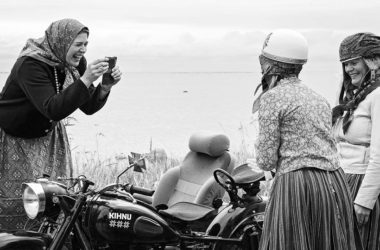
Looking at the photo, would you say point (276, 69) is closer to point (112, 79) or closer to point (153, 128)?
point (112, 79)

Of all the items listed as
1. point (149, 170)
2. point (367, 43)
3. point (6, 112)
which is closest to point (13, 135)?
point (6, 112)

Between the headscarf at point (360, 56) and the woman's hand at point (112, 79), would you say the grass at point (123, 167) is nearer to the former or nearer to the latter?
the woman's hand at point (112, 79)

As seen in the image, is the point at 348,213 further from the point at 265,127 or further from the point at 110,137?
the point at 110,137

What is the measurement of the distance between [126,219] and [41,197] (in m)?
0.56

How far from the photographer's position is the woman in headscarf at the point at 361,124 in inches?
186

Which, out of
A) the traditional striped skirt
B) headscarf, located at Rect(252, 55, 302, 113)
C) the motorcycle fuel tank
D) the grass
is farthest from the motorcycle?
the grass

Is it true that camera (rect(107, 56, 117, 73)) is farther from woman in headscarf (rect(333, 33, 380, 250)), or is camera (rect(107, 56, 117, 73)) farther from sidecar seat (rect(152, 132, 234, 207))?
woman in headscarf (rect(333, 33, 380, 250))

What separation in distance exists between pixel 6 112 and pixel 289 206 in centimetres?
180

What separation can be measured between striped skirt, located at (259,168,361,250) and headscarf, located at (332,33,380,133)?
50cm

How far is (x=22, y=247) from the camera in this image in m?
4.14

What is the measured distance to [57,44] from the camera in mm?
5223

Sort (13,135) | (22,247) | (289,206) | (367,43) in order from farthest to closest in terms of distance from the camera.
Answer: (13,135)
(367,43)
(289,206)
(22,247)

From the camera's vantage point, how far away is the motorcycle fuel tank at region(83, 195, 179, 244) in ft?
15.0

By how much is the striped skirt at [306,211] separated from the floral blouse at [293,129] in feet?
0.23
